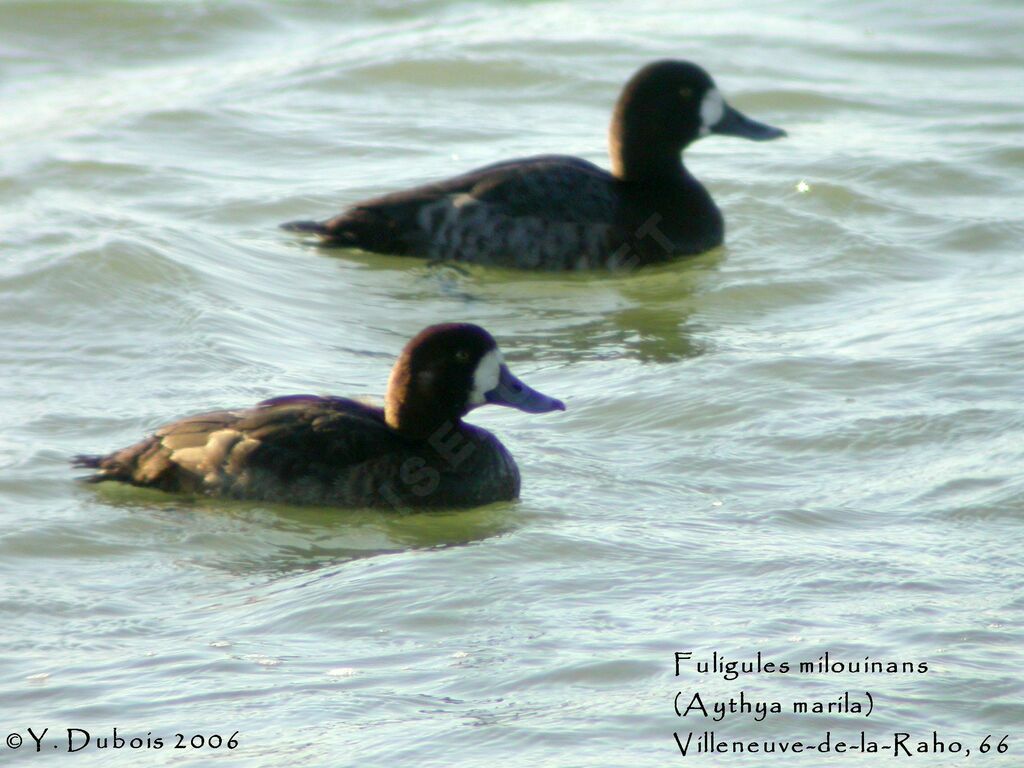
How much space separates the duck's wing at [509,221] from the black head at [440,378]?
321 centimetres

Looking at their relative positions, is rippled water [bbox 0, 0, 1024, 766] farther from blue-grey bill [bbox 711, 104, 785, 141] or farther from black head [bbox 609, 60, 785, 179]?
black head [bbox 609, 60, 785, 179]

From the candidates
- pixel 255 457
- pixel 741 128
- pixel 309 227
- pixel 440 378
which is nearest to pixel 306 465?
pixel 255 457

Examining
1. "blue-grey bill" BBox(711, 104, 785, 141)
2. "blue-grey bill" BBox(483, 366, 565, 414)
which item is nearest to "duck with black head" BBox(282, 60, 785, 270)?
"blue-grey bill" BBox(711, 104, 785, 141)

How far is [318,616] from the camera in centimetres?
572

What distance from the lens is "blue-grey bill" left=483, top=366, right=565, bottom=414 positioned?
23.3ft

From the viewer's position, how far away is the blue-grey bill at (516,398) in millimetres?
7094

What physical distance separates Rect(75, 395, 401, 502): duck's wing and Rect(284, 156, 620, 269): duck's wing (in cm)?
351

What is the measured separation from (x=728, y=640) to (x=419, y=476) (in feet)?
5.51

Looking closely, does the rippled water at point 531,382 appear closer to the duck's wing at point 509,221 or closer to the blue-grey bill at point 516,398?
the duck's wing at point 509,221

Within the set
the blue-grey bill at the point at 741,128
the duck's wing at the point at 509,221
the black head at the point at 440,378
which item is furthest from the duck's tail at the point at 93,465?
the blue-grey bill at the point at 741,128

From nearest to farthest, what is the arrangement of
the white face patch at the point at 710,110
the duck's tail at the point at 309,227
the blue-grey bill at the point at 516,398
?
the blue-grey bill at the point at 516,398, the duck's tail at the point at 309,227, the white face patch at the point at 710,110

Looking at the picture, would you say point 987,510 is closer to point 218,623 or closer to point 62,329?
point 218,623

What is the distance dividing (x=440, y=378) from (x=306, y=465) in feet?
1.96

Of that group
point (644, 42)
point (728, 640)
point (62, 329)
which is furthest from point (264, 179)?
point (728, 640)
